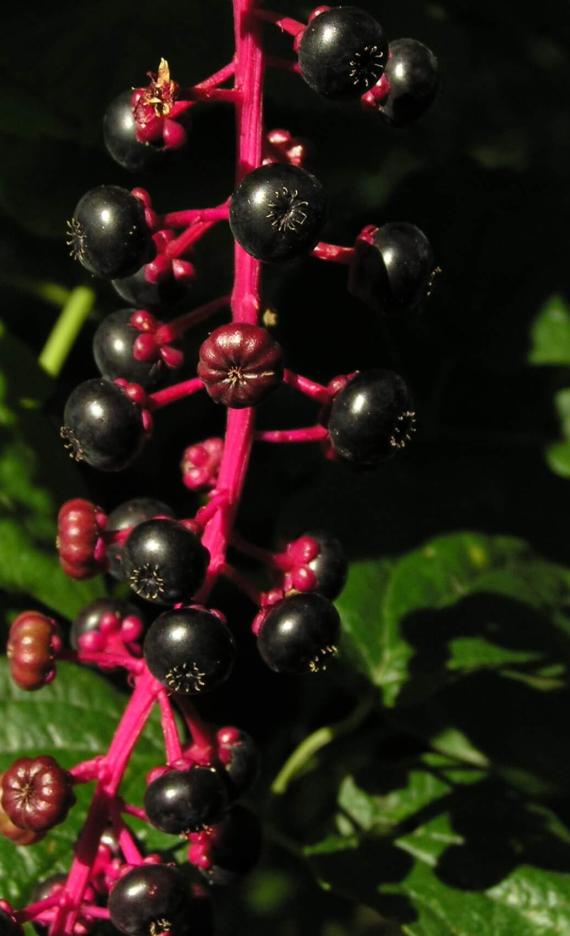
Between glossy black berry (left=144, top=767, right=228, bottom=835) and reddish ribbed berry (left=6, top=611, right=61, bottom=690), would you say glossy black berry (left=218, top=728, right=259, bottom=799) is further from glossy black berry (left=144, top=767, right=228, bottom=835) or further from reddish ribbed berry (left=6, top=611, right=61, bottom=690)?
reddish ribbed berry (left=6, top=611, right=61, bottom=690)

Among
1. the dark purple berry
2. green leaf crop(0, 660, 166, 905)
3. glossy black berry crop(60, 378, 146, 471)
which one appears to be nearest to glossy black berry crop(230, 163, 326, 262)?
the dark purple berry

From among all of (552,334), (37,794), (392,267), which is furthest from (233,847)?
(552,334)

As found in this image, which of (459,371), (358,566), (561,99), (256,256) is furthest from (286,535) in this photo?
(561,99)

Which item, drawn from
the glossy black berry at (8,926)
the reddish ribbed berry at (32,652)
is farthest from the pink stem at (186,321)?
the glossy black berry at (8,926)

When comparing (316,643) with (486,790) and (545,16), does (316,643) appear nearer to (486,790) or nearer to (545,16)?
(486,790)

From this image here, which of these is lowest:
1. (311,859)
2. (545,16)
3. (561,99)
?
(311,859)

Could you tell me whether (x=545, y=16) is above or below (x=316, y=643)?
above

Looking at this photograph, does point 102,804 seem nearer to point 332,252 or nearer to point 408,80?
point 332,252
